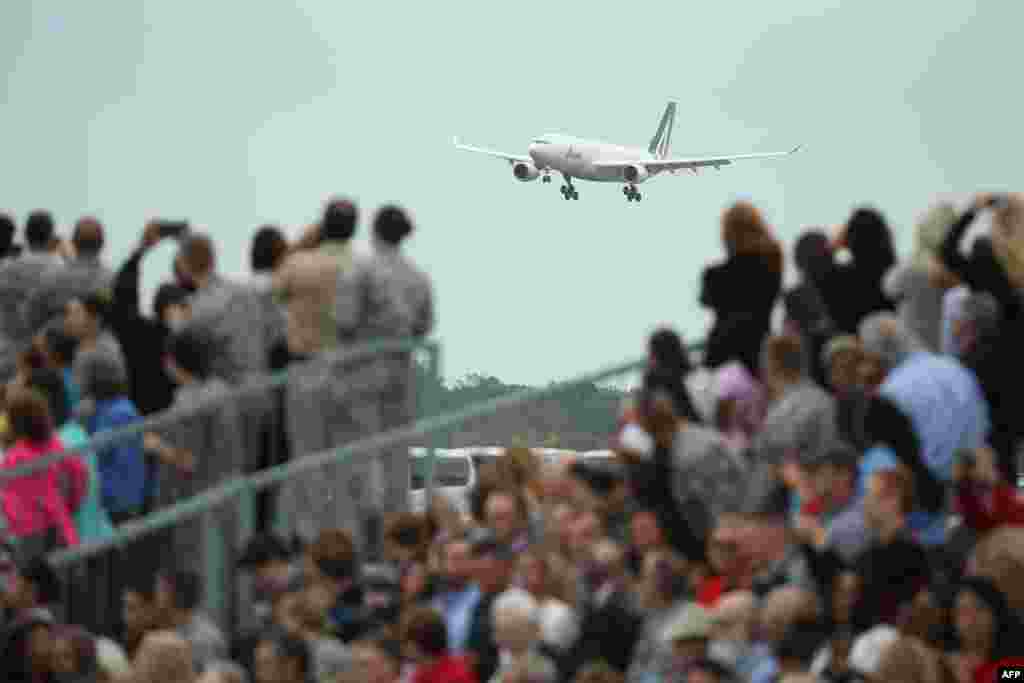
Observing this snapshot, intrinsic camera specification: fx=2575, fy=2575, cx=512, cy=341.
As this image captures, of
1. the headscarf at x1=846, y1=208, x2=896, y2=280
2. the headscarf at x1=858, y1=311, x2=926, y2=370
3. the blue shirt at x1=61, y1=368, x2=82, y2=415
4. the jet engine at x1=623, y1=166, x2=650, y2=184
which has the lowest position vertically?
the blue shirt at x1=61, y1=368, x2=82, y2=415

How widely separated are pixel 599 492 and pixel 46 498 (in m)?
3.31

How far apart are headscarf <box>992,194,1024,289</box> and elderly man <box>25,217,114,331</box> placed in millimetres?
6042

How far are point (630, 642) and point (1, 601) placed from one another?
3.65 meters

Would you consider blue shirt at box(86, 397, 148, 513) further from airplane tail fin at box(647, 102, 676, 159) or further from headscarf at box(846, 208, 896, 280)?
airplane tail fin at box(647, 102, 676, 159)

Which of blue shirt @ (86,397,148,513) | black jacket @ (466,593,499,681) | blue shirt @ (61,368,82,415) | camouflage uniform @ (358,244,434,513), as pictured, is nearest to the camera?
black jacket @ (466,593,499,681)

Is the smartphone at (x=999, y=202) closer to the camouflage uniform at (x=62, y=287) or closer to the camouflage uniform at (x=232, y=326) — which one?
the camouflage uniform at (x=232, y=326)

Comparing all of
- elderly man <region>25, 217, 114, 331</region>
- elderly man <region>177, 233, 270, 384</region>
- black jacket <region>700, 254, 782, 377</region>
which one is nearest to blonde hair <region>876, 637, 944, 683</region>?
black jacket <region>700, 254, 782, 377</region>

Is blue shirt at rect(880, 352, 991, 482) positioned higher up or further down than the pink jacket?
higher up

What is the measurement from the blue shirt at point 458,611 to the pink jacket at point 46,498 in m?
2.37

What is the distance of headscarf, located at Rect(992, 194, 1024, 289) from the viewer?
46.4 ft

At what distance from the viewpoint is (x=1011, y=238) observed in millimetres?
14312

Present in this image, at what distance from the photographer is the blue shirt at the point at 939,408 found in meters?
13.1

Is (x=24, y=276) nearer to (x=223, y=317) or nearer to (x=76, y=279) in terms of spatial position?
(x=76, y=279)

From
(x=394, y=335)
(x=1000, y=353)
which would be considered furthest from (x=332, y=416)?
(x=1000, y=353)
